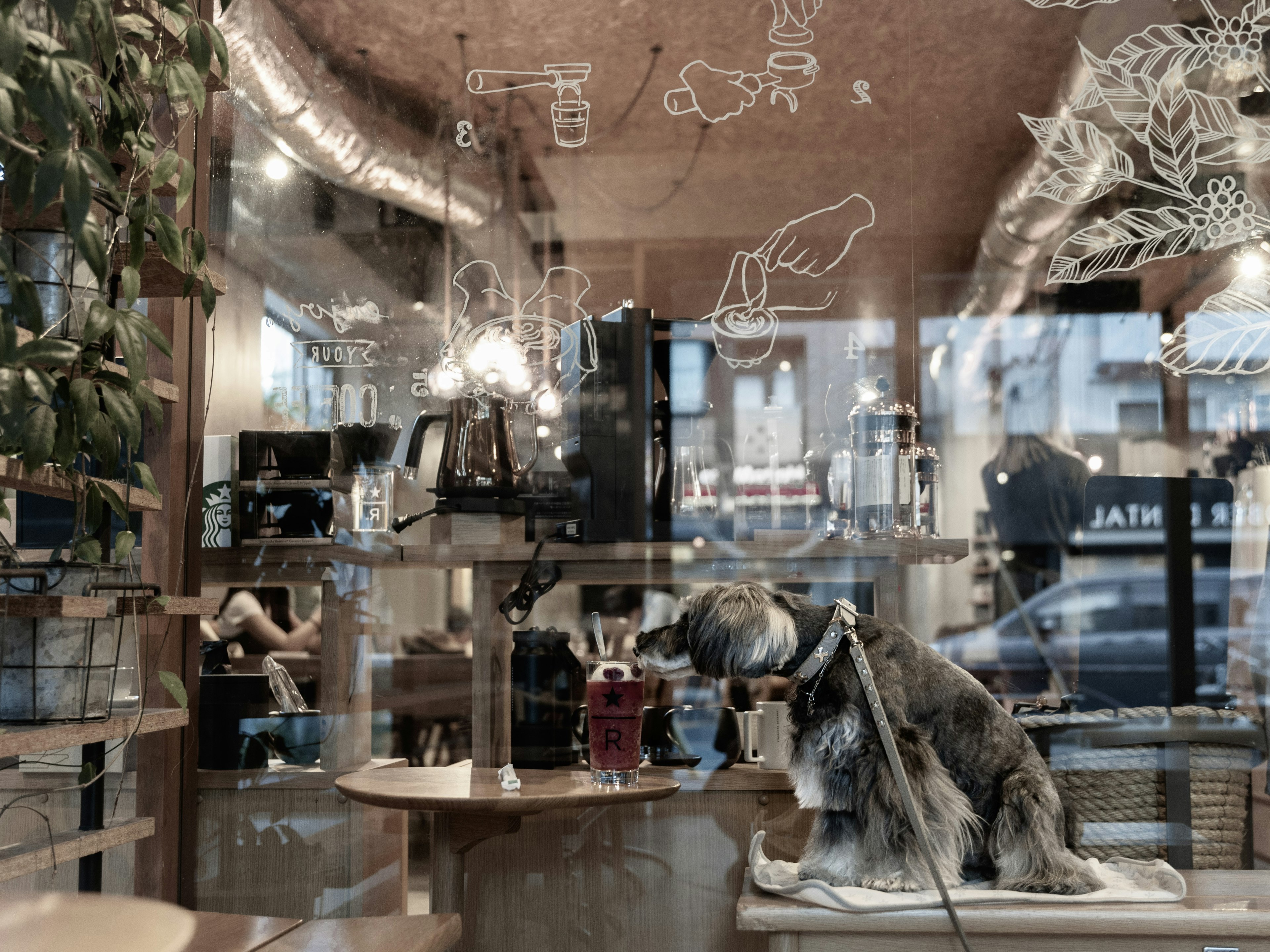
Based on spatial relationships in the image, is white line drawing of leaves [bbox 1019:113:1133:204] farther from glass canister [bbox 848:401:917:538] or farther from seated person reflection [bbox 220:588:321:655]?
seated person reflection [bbox 220:588:321:655]

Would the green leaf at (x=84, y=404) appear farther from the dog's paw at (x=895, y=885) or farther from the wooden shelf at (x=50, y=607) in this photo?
the dog's paw at (x=895, y=885)

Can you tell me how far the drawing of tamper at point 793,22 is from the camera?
2.38 metres

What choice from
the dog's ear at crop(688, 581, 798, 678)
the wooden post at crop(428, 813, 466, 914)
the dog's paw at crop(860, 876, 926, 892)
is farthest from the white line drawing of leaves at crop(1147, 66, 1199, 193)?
the wooden post at crop(428, 813, 466, 914)

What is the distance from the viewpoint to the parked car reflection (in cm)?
222

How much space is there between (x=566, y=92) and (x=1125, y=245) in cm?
128

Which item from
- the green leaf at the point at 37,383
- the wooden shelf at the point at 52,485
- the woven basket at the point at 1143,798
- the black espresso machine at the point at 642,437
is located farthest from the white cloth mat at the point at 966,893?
the green leaf at the point at 37,383

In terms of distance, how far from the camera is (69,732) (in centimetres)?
141

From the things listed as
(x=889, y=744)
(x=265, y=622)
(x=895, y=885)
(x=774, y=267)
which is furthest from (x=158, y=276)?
(x=895, y=885)

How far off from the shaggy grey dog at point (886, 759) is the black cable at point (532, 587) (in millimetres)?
513

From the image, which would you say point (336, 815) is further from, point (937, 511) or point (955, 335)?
point (955, 335)

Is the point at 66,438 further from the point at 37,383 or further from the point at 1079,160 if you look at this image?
the point at 1079,160

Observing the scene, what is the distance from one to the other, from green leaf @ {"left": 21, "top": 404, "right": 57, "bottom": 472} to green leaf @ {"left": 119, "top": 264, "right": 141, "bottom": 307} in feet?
0.69

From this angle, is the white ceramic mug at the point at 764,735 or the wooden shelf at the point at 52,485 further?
the white ceramic mug at the point at 764,735

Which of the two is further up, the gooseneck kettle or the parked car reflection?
the gooseneck kettle
